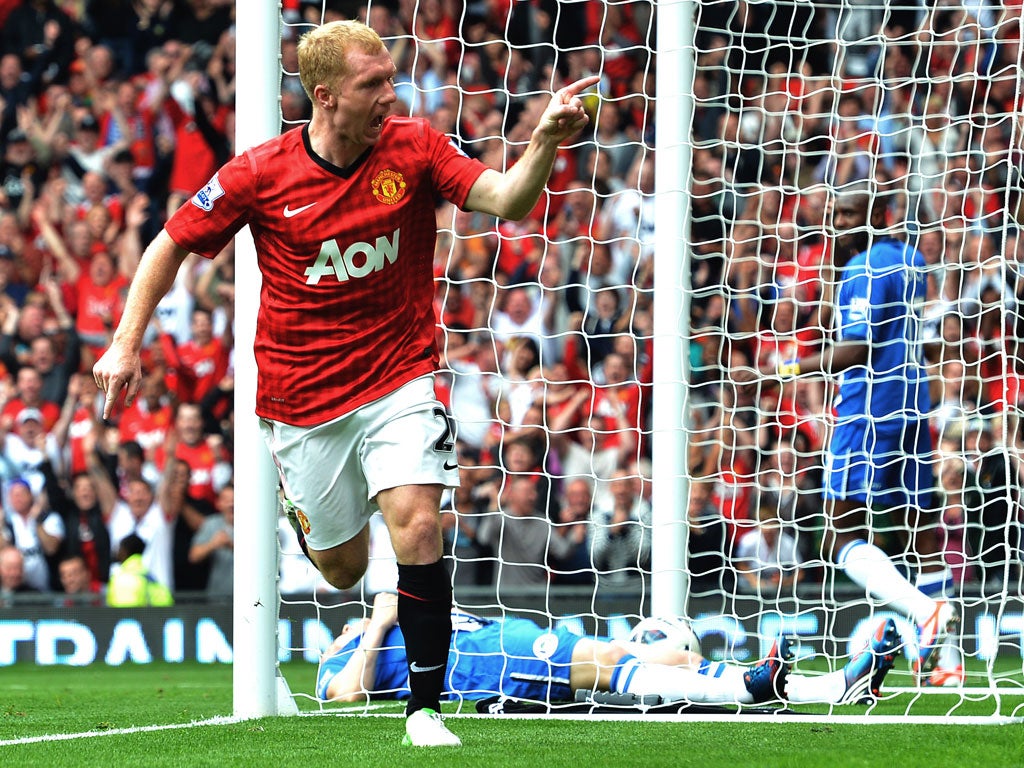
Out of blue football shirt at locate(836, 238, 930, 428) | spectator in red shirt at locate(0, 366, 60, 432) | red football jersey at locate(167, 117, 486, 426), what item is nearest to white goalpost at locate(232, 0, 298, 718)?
red football jersey at locate(167, 117, 486, 426)

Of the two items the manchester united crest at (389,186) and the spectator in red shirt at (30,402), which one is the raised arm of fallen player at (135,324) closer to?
the manchester united crest at (389,186)

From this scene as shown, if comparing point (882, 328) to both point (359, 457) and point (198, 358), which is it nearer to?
point (359, 457)

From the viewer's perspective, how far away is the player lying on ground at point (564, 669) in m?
5.46

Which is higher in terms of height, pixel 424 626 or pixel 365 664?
pixel 424 626

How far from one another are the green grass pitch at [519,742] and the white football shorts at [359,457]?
69cm

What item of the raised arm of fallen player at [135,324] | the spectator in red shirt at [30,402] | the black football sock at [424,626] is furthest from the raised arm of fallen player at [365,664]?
the spectator in red shirt at [30,402]

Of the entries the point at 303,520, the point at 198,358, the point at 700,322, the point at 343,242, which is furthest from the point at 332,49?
the point at 198,358

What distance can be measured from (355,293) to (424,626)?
1011mm

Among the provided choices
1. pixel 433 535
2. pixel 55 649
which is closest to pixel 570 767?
pixel 433 535

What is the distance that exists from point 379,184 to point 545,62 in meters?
7.03

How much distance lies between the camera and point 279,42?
5453 mm

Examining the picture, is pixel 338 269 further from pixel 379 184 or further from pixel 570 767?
pixel 570 767

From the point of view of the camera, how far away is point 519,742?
4.39m

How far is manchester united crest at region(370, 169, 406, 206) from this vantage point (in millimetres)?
4434
